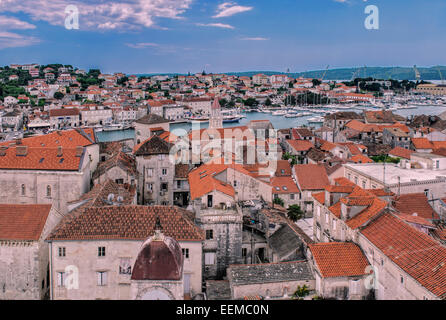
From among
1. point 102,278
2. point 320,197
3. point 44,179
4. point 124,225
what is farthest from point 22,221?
point 320,197

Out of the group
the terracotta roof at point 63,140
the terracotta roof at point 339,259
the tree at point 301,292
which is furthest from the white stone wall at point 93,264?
the terracotta roof at point 63,140

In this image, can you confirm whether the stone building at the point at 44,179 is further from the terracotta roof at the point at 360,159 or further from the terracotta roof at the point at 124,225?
the terracotta roof at the point at 360,159

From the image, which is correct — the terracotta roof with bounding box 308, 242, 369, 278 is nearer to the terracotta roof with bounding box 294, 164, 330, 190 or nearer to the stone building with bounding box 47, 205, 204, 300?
the stone building with bounding box 47, 205, 204, 300

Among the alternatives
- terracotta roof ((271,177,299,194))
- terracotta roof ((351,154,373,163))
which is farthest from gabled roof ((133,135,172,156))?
terracotta roof ((351,154,373,163))
